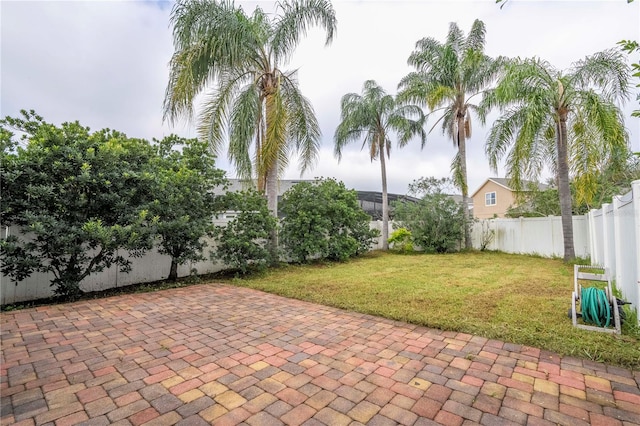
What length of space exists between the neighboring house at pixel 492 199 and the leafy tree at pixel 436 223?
13.5 meters

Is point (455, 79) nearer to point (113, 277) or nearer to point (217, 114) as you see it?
point (217, 114)

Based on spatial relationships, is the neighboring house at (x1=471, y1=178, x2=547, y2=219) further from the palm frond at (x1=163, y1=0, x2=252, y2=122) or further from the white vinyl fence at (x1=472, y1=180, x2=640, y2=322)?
the palm frond at (x1=163, y1=0, x2=252, y2=122)

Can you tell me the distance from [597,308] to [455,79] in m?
11.5

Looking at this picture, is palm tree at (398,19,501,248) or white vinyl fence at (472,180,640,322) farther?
palm tree at (398,19,501,248)

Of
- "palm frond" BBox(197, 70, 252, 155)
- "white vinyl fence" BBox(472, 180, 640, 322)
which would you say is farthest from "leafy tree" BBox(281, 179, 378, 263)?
"white vinyl fence" BBox(472, 180, 640, 322)

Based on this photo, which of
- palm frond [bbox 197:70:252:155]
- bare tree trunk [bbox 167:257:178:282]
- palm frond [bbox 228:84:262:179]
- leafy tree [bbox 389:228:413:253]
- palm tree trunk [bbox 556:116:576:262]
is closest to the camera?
bare tree trunk [bbox 167:257:178:282]

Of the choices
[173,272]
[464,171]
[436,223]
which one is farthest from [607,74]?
[173,272]

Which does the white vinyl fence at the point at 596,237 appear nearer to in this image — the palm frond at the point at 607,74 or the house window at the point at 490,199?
the palm frond at the point at 607,74

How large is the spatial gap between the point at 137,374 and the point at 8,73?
5185 millimetres

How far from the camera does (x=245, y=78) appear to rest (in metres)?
8.43

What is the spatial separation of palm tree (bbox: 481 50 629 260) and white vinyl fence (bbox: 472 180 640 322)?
52.7 inches

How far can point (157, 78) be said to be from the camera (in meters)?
7.97

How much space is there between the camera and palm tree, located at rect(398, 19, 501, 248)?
1237 cm

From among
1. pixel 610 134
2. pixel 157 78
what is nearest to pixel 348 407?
pixel 157 78
